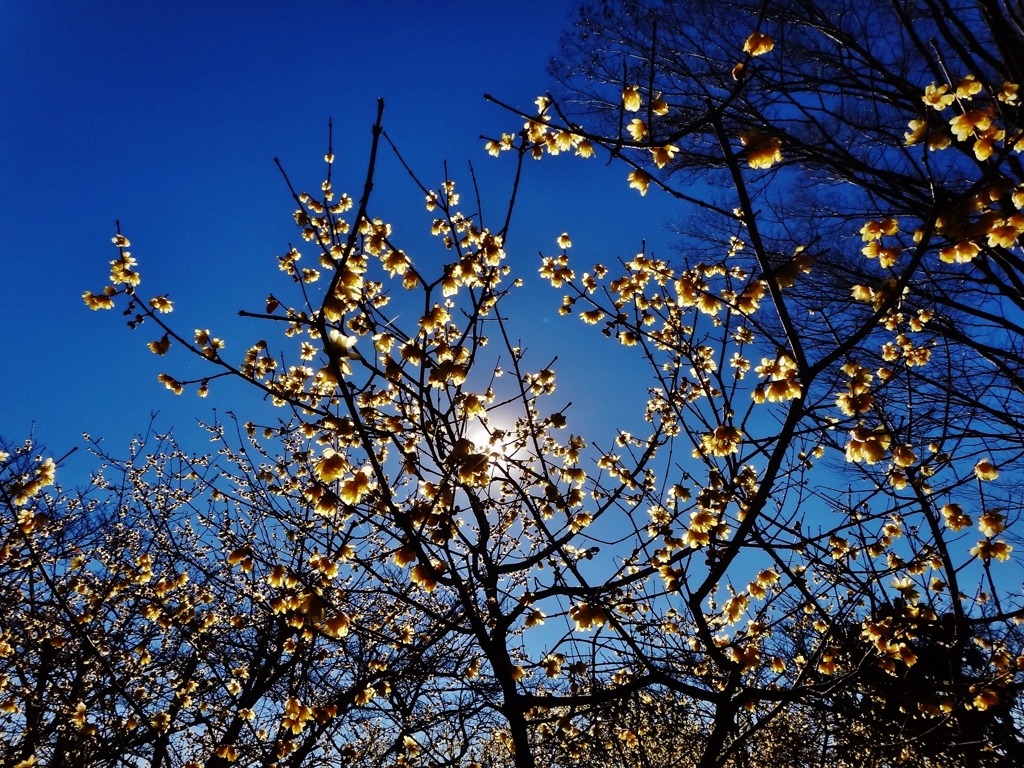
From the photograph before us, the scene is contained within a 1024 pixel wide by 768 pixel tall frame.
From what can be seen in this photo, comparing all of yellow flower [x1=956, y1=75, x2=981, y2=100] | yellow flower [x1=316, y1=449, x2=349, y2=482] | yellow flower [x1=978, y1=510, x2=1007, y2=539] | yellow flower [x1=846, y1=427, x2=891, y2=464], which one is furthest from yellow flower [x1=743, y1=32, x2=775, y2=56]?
yellow flower [x1=978, y1=510, x2=1007, y2=539]

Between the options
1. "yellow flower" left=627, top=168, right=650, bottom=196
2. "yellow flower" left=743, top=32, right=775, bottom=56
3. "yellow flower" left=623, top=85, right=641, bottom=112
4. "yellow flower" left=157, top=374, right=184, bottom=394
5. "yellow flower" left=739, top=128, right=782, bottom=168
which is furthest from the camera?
"yellow flower" left=157, top=374, right=184, bottom=394

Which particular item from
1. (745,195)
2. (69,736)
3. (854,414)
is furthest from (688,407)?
(69,736)

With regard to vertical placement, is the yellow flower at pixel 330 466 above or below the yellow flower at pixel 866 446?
below

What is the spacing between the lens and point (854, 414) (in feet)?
10.5

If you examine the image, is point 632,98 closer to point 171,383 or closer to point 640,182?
point 640,182

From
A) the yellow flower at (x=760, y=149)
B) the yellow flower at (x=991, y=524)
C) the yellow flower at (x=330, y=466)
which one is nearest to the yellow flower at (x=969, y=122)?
the yellow flower at (x=760, y=149)

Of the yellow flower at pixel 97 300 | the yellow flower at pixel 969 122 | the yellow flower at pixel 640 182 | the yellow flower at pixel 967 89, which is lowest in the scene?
the yellow flower at pixel 97 300

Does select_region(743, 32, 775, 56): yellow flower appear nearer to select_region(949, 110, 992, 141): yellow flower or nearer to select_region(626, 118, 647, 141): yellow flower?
select_region(626, 118, 647, 141): yellow flower

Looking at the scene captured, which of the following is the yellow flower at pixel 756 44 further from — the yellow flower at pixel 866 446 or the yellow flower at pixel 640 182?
the yellow flower at pixel 866 446

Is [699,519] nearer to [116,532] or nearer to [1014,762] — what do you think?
[1014,762]

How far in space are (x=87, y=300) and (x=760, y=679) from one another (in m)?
5.69

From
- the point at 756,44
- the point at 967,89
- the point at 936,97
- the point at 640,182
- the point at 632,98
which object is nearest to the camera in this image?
the point at 756,44

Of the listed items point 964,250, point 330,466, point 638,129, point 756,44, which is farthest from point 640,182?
point 330,466

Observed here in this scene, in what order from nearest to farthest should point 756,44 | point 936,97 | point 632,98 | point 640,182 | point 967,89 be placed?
point 756,44
point 967,89
point 936,97
point 640,182
point 632,98
